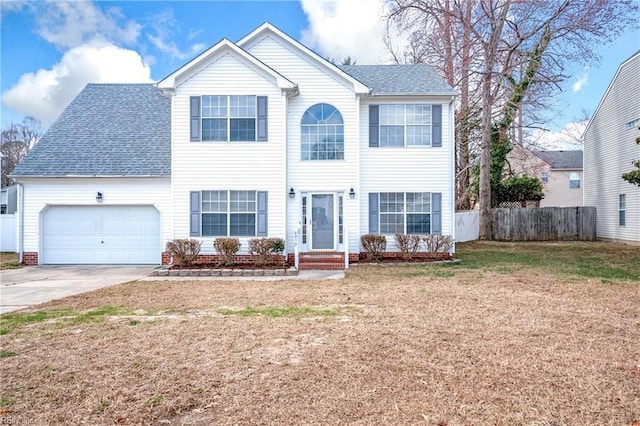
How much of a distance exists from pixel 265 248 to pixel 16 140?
4514 centimetres

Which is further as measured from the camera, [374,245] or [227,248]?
[374,245]

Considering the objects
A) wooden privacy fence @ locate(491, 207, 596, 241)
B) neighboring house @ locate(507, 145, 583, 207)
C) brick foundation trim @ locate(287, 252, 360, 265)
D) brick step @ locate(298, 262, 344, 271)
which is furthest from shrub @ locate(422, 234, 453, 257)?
neighboring house @ locate(507, 145, 583, 207)

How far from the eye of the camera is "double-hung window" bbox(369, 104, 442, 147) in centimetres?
1494

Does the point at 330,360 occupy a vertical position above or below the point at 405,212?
below

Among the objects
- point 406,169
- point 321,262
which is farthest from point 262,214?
point 406,169

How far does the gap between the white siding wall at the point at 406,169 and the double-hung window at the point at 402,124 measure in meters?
0.17

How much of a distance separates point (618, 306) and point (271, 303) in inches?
246

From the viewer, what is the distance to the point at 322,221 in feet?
48.0

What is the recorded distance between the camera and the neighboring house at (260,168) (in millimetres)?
14070

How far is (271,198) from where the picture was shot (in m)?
14.1

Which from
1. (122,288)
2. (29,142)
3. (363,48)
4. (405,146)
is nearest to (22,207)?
(122,288)

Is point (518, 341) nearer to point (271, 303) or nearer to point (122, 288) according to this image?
point (271, 303)

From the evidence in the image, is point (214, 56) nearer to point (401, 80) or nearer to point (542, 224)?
point (401, 80)

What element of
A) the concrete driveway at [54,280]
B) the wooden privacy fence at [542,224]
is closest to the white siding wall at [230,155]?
the concrete driveway at [54,280]
